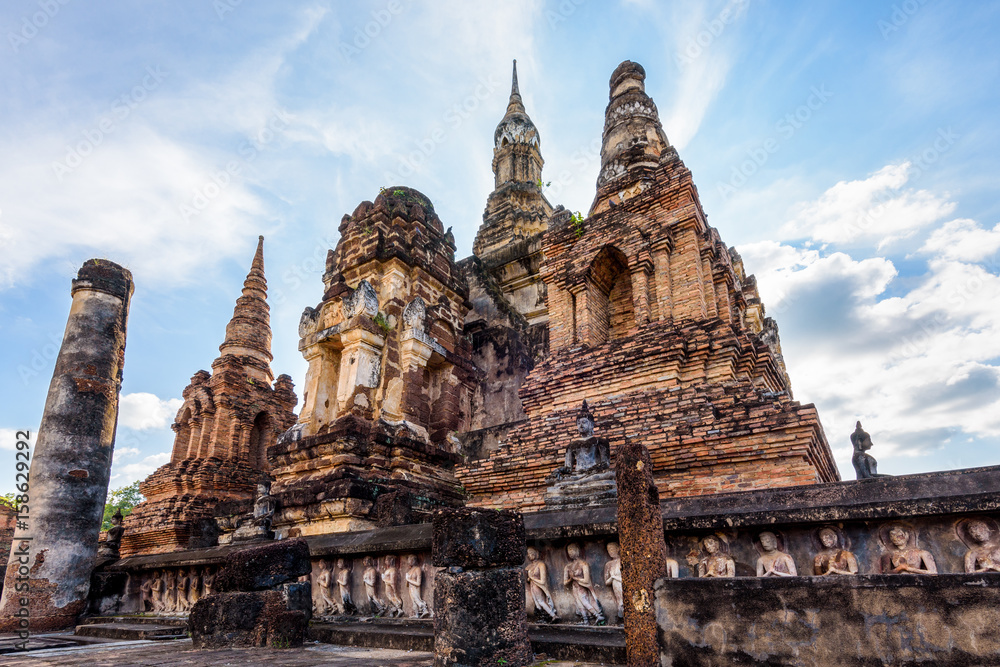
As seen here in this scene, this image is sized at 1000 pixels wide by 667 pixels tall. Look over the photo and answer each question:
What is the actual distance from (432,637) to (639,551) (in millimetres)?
2013

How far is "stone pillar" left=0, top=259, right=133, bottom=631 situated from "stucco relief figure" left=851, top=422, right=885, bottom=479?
10900mm

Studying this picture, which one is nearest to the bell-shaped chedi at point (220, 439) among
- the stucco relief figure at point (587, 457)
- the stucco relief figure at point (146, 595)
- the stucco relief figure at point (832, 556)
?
the stucco relief figure at point (146, 595)

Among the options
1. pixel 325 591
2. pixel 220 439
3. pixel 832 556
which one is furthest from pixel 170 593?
pixel 220 439

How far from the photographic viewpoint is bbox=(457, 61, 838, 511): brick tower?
269 inches

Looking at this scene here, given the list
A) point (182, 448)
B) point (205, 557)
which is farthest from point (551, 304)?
point (182, 448)

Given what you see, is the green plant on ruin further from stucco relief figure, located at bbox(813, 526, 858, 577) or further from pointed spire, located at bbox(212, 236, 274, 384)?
pointed spire, located at bbox(212, 236, 274, 384)

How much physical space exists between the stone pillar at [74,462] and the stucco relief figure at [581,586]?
8.01m

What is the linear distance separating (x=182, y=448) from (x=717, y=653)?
711 inches

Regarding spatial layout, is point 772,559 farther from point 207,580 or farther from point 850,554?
point 207,580

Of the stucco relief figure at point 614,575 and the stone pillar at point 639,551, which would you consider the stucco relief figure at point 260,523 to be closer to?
the stucco relief figure at point 614,575

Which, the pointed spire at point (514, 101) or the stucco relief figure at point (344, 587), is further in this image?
the pointed spire at point (514, 101)

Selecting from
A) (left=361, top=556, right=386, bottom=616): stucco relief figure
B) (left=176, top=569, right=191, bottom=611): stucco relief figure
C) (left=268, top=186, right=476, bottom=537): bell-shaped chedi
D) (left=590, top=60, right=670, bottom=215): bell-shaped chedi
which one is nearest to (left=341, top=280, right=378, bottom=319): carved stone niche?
(left=268, top=186, right=476, bottom=537): bell-shaped chedi

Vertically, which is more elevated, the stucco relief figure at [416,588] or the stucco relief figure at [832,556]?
the stucco relief figure at [832,556]

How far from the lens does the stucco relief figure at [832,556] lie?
12.2ft
